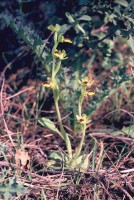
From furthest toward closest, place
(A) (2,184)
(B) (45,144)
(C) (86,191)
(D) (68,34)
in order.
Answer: (D) (68,34) → (B) (45,144) → (C) (86,191) → (A) (2,184)

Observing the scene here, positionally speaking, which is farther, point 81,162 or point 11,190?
point 81,162

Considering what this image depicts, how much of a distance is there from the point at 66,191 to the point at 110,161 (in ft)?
0.93

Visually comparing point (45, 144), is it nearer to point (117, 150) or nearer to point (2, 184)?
point (117, 150)

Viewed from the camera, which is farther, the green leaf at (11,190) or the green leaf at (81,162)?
the green leaf at (81,162)

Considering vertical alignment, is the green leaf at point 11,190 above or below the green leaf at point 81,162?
above

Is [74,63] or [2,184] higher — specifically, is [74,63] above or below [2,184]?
above

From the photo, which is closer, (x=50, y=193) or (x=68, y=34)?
(x=50, y=193)

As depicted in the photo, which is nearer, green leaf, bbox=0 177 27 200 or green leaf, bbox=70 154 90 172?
green leaf, bbox=0 177 27 200

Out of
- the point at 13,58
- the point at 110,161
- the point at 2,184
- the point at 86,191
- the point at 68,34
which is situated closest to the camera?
the point at 2,184

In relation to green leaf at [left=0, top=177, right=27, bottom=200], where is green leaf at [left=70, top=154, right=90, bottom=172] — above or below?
below

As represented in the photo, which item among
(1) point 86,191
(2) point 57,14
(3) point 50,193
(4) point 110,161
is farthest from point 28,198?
(2) point 57,14

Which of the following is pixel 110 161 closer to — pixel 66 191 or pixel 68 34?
pixel 66 191

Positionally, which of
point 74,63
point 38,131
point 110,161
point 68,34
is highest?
point 68,34

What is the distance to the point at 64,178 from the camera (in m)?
1.45
